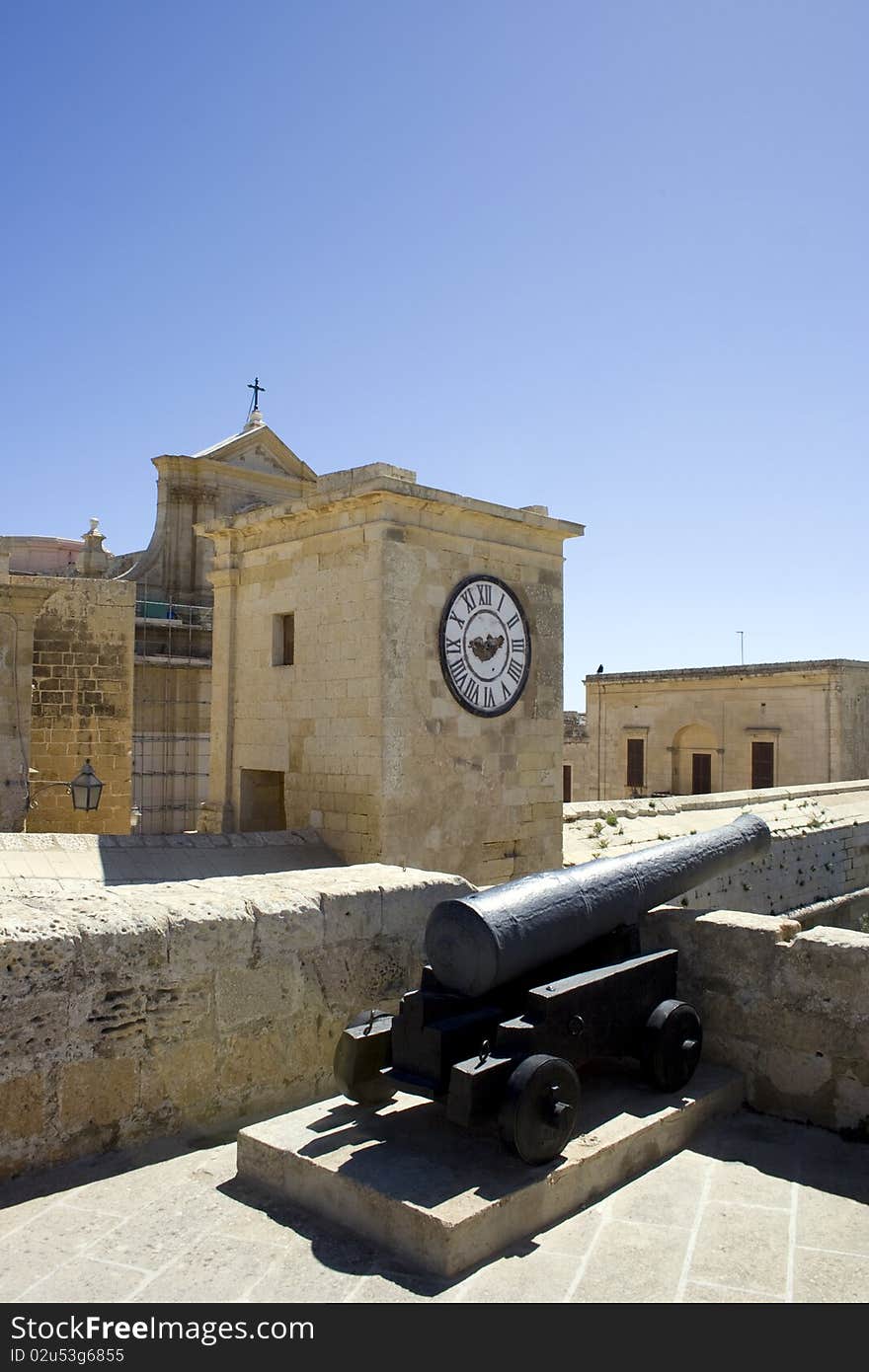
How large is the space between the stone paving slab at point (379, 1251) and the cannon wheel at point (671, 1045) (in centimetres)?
34

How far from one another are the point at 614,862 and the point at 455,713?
3937 mm

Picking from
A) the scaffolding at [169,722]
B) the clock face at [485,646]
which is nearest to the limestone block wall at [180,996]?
the clock face at [485,646]

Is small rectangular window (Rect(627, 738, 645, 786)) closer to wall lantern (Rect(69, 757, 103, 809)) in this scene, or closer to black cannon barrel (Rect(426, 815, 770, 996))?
wall lantern (Rect(69, 757, 103, 809))

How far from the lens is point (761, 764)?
22.4 metres

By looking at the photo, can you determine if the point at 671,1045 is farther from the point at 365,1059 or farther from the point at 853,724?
the point at 853,724

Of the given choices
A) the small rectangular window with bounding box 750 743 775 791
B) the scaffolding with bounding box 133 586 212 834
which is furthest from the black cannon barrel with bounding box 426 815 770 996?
the small rectangular window with bounding box 750 743 775 791

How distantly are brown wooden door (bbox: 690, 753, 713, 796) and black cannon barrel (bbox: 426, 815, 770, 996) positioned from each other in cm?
1950

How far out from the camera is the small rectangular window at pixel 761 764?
72.9 feet

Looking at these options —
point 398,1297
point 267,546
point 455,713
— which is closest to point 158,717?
point 267,546

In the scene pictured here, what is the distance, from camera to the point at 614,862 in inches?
166

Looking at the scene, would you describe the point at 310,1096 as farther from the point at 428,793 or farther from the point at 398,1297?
the point at 428,793

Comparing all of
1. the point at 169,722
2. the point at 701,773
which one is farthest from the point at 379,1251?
the point at 701,773

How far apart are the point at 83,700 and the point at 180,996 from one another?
36.5 feet

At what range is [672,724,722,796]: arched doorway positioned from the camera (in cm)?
2327
